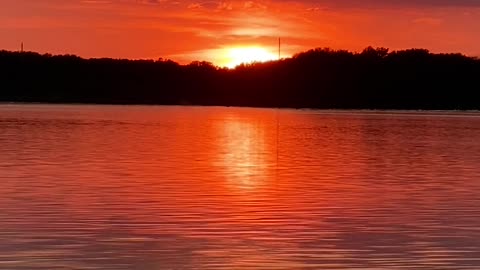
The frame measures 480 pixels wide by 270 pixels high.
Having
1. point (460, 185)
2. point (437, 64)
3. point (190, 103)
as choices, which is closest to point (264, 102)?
point (190, 103)

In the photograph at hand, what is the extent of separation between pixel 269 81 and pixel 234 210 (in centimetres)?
15431

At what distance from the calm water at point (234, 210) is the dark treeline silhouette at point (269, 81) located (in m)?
117

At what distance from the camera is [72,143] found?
45719 millimetres

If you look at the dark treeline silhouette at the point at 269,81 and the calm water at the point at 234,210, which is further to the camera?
the dark treeline silhouette at the point at 269,81

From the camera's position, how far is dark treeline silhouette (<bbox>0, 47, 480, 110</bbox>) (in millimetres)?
155000

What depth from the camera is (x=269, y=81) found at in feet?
574

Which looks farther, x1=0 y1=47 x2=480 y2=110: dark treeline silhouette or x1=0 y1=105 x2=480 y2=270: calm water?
x1=0 y1=47 x2=480 y2=110: dark treeline silhouette

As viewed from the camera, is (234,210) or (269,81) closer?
(234,210)

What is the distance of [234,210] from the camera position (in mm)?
21188

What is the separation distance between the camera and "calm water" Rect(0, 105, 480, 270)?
15.4 meters

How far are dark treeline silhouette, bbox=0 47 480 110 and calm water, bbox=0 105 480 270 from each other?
117m

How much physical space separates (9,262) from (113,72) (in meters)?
170

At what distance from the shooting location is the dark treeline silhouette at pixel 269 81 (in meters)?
155

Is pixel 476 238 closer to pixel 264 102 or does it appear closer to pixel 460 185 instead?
pixel 460 185
